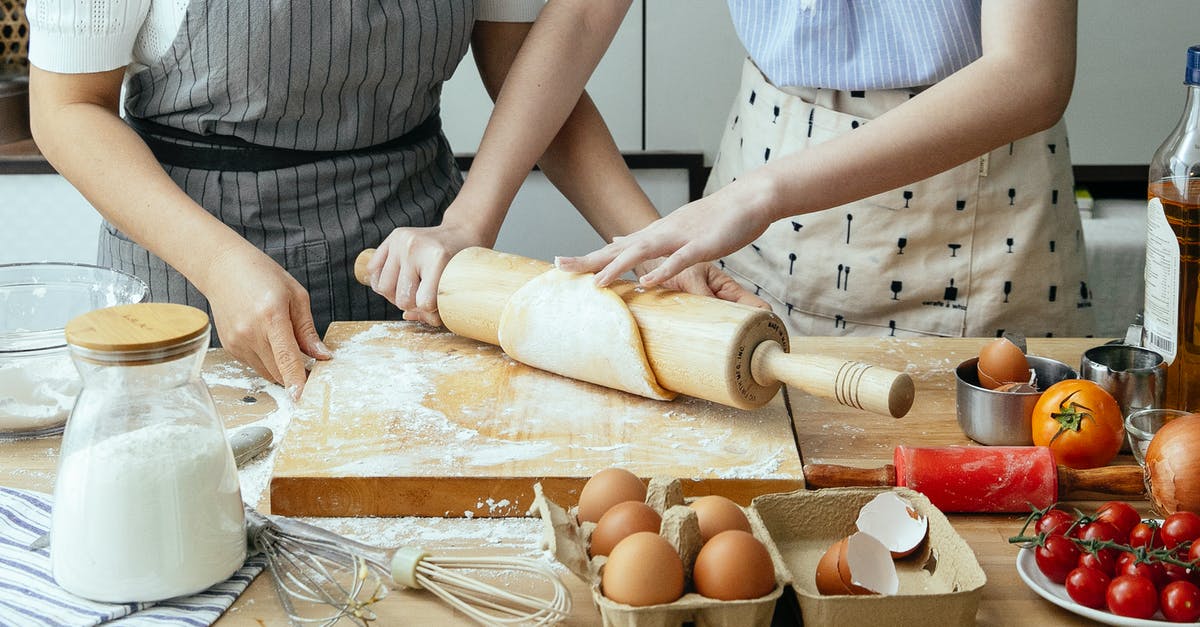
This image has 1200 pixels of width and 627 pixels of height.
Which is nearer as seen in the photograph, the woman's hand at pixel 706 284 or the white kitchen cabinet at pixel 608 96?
the woman's hand at pixel 706 284

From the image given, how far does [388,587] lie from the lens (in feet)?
2.80

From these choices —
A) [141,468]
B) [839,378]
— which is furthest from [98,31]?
[839,378]

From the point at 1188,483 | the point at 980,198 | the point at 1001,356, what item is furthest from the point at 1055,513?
the point at 980,198

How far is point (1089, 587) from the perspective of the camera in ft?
2.57

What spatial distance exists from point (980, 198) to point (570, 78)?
1.99 feet

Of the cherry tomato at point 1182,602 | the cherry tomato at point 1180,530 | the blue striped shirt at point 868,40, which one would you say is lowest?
the cherry tomato at point 1182,602

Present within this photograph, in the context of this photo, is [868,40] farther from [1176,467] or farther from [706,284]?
[1176,467]

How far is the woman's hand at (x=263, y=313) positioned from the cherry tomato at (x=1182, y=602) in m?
0.85

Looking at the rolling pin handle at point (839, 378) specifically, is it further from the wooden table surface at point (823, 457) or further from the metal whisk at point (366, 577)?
the metal whisk at point (366, 577)

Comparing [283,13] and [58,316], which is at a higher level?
[283,13]

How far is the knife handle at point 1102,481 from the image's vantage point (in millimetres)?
960

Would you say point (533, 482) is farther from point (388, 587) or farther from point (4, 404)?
point (4, 404)

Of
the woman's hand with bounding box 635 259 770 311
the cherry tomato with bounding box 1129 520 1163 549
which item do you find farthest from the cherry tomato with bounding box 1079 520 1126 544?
the woman's hand with bounding box 635 259 770 311

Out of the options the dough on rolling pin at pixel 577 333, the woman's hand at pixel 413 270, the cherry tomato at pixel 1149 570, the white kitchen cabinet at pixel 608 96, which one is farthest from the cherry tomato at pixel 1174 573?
the white kitchen cabinet at pixel 608 96
